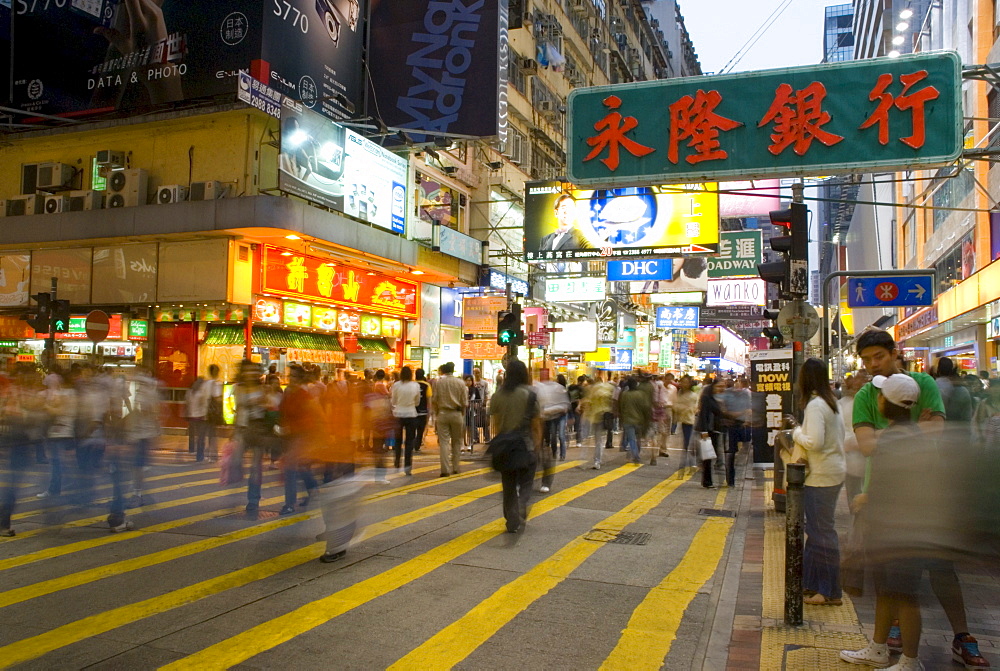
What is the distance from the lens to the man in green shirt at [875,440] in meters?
4.22

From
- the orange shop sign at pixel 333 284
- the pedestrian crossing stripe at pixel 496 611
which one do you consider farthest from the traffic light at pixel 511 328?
the pedestrian crossing stripe at pixel 496 611

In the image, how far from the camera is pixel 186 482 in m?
12.1

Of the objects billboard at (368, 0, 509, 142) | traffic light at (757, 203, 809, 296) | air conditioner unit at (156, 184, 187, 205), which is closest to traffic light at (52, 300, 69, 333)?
air conditioner unit at (156, 184, 187, 205)

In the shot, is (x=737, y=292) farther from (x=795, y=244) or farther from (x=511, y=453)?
(x=511, y=453)

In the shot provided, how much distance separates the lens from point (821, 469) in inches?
225

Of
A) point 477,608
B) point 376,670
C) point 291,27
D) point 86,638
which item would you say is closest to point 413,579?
point 477,608

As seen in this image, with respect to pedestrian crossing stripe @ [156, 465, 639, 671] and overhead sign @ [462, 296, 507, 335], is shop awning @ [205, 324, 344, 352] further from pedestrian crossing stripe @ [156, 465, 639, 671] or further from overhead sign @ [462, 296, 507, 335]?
pedestrian crossing stripe @ [156, 465, 639, 671]

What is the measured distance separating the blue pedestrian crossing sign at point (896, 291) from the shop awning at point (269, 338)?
13.6 meters

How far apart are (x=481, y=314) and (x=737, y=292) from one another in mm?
9080

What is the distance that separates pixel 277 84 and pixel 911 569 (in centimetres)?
1875

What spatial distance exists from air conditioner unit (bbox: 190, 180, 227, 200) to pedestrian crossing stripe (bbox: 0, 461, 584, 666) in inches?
516

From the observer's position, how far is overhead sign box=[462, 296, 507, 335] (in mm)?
24375

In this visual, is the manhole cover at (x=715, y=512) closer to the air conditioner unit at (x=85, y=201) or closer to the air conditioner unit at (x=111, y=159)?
the air conditioner unit at (x=85, y=201)

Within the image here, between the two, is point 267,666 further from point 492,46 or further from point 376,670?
point 492,46
